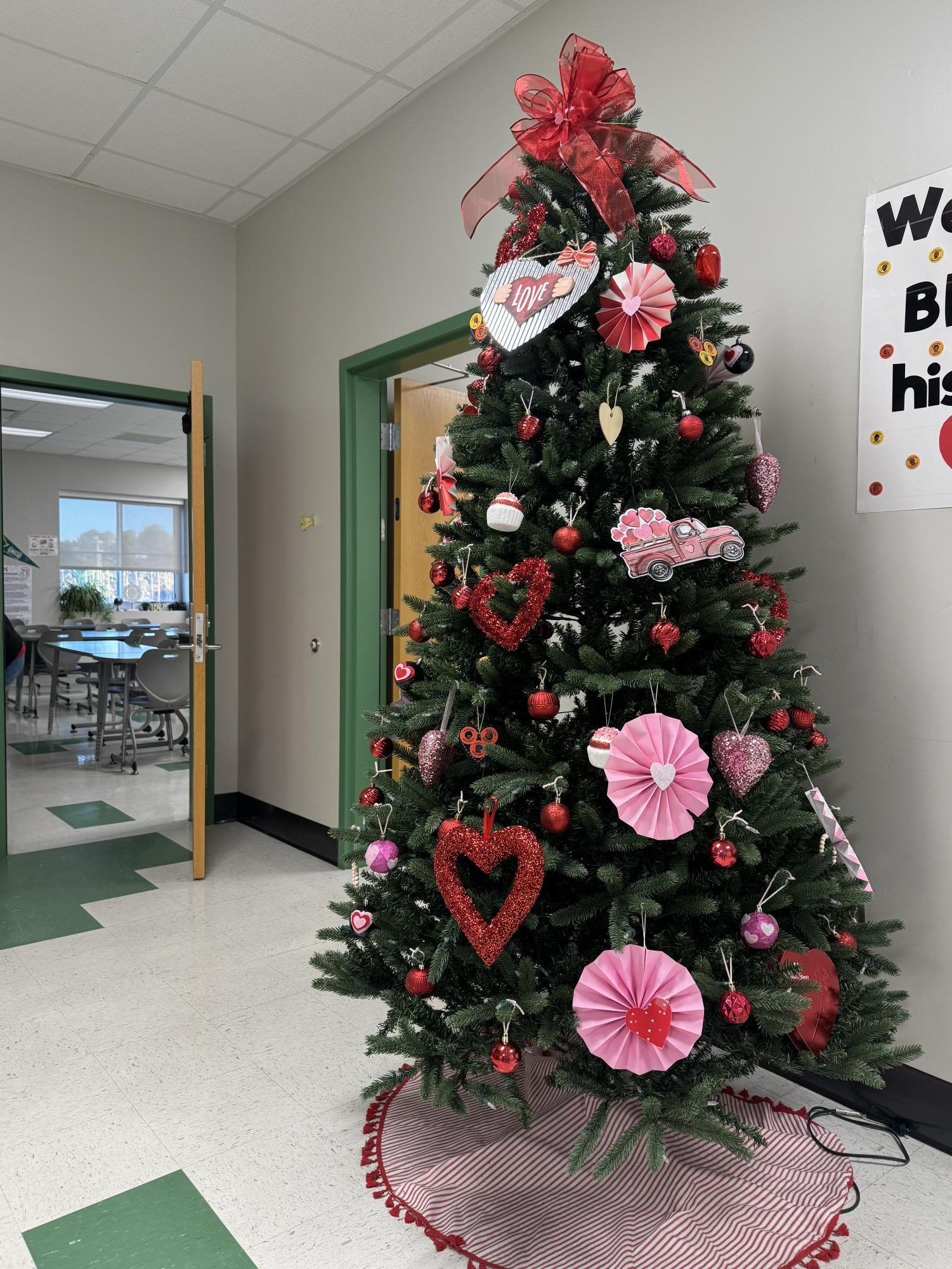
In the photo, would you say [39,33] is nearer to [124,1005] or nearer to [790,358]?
[790,358]

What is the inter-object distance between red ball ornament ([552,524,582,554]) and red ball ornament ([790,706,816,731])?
56cm

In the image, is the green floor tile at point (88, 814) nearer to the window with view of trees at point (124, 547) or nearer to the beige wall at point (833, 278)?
the beige wall at point (833, 278)

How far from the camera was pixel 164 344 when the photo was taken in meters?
4.19

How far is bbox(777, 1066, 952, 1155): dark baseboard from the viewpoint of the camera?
185cm

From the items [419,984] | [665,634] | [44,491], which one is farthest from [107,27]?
[44,491]

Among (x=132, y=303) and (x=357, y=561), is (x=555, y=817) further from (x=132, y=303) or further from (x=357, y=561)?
(x=132, y=303)

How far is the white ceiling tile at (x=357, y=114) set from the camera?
3.19 metres

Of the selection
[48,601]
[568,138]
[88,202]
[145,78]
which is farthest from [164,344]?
[48,601]

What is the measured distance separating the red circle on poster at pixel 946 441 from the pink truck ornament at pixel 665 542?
61 cm

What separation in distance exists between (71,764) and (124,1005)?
395 centimetres

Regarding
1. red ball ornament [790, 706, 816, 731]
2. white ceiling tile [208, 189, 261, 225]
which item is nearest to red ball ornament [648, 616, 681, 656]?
red ball ornament [790, 706, 816, 731]

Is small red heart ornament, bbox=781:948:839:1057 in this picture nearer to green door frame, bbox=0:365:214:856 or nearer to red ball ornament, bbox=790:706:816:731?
red ball ornament, bbox=790:706:816:731

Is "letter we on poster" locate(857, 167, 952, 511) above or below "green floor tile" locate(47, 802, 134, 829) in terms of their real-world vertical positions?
above

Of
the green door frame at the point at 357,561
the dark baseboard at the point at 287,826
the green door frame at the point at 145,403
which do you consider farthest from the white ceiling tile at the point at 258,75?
the dark baseboard at the point at 287,826
